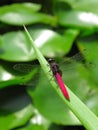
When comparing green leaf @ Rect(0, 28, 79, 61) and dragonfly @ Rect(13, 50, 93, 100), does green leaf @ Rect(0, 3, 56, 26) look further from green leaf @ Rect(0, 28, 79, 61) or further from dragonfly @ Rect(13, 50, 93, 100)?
dragonfly @ Rect(13, 50, 93, 100)

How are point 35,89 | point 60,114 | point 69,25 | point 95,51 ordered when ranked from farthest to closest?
point 69,25 < point 95,51 < point 35,89 < point 60,114

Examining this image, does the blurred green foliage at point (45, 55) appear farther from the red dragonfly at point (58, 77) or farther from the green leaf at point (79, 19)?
the red dragonfly at point (58, 77)

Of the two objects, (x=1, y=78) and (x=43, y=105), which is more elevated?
(x=1, y=78)

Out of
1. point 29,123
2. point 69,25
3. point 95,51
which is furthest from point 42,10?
point 29,123

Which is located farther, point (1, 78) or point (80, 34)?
point (80, 34)

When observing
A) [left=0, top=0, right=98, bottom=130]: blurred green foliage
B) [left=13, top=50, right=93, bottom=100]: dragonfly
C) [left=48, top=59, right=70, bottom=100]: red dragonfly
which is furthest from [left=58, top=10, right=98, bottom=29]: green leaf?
[left=48, top=59, right=70, bottom=100]: red dragonfly

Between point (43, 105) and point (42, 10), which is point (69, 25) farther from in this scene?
point (43, 105)

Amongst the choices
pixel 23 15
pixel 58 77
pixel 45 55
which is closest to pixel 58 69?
pixel 58 77

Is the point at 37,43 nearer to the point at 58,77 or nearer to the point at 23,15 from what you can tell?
the point at 23,15
